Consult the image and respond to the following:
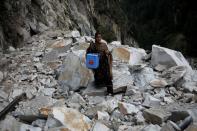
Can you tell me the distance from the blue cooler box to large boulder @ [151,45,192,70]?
2045mm

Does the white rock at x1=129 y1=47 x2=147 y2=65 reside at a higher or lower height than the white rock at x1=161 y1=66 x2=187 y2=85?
higher

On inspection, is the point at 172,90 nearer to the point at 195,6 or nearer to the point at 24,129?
the point at 24,129

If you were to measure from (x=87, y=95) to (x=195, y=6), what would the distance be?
172 ft

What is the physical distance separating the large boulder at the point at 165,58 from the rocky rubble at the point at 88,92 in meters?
0.02

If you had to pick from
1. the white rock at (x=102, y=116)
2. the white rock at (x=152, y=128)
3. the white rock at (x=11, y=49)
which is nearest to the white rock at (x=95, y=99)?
the white rock at (x=102, y=116)

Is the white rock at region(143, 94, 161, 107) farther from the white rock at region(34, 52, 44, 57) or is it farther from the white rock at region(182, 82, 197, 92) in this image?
the white rock at region(34, 52, 44, 57)

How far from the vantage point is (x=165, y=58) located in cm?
936

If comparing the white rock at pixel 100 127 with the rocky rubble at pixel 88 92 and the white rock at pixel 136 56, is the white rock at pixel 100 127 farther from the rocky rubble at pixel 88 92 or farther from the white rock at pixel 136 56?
the white rock at pixel 136 56

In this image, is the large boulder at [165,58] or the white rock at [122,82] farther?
the large boulder at [165,58]

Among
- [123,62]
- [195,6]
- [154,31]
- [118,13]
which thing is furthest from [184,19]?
[123,62]

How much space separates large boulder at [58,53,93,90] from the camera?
28.4ft

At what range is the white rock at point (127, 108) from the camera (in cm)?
732

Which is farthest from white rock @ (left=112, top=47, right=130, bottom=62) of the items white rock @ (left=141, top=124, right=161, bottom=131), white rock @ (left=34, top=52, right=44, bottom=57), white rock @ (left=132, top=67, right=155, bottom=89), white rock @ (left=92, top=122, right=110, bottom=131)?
white rock @ (left=141, top=124, right=161, bottom=131)

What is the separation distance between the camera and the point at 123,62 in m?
9.91
